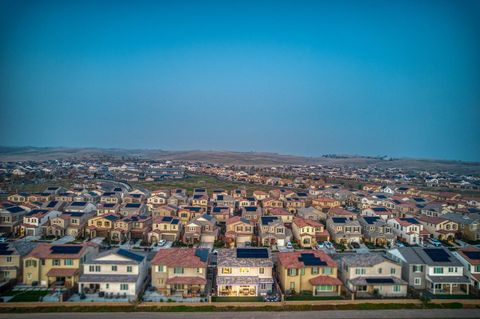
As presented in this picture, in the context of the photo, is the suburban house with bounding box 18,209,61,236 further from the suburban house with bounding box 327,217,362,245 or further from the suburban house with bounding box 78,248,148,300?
the suburban house with bounding box 327,217,362,245

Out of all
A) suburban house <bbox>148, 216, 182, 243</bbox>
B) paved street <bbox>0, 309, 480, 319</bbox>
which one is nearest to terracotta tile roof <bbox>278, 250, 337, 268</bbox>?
paved street <bbox>0, 309, 480, 319</bbox>

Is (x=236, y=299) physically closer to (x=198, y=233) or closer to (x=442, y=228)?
(x=198, y=233)

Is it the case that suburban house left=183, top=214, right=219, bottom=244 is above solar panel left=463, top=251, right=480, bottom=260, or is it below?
below

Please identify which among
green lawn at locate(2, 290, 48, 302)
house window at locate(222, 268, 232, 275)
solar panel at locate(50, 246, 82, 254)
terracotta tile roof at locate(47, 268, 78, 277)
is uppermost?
solar panel at locate(50, 246, 82, 254)

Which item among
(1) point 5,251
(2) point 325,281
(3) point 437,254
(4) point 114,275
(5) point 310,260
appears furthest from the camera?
(3) point 437,254

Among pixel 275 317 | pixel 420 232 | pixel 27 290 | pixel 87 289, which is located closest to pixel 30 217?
pixel 27 290

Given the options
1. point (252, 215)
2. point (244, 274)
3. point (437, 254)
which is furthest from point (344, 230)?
point (244, 274)
